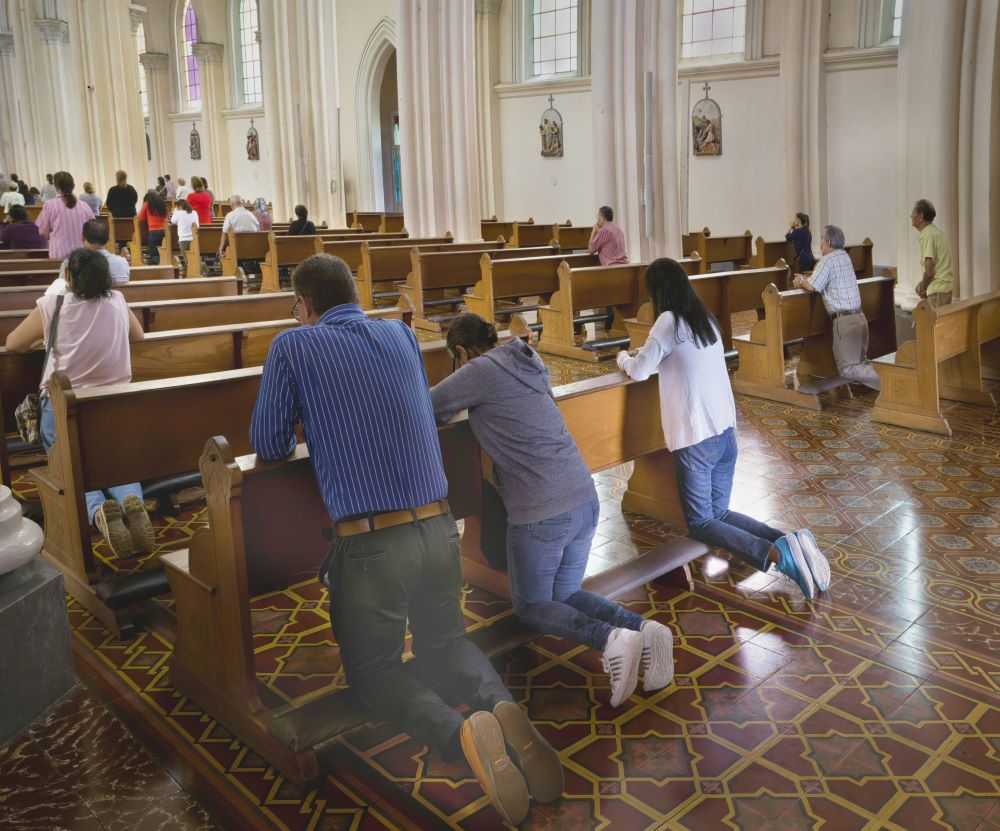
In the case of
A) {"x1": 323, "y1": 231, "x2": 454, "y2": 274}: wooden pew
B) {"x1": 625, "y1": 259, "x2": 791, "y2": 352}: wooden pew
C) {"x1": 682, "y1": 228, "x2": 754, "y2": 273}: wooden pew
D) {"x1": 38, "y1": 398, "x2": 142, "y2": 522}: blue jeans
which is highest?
{"x1": 323, "y1": 231, "x2": 454, "y2": 274}: wooden pew

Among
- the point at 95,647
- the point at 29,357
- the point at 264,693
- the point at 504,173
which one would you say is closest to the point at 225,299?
the point at 29,357

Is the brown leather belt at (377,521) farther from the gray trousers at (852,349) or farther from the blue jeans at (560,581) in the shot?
the gray trousers at (852,349)

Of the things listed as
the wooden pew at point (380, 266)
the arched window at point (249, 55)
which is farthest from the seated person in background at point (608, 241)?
the arched window at point (249, 55)

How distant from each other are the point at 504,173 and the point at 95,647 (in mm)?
19024

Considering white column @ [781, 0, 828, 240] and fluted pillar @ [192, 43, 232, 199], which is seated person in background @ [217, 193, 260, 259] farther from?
fluted pillar @ [192, 43, 232, 199]

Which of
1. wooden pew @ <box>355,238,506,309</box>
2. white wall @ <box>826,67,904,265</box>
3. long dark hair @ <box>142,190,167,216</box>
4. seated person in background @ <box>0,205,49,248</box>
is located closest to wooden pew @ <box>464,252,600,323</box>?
wooden pew @ <box>355,238,506,309</box>

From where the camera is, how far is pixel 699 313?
4.11m

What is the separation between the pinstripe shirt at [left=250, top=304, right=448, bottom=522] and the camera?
272cm

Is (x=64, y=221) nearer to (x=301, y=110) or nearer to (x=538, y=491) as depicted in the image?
(x=538, y=491)

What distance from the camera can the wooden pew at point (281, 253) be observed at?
12.2 metres

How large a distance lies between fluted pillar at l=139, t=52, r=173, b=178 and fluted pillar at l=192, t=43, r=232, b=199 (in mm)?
2459

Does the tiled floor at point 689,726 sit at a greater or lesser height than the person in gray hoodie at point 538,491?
lesser

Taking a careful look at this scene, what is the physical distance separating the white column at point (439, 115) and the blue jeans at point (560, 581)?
11.9m

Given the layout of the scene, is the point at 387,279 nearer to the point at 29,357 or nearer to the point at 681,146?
the point at 29,357
